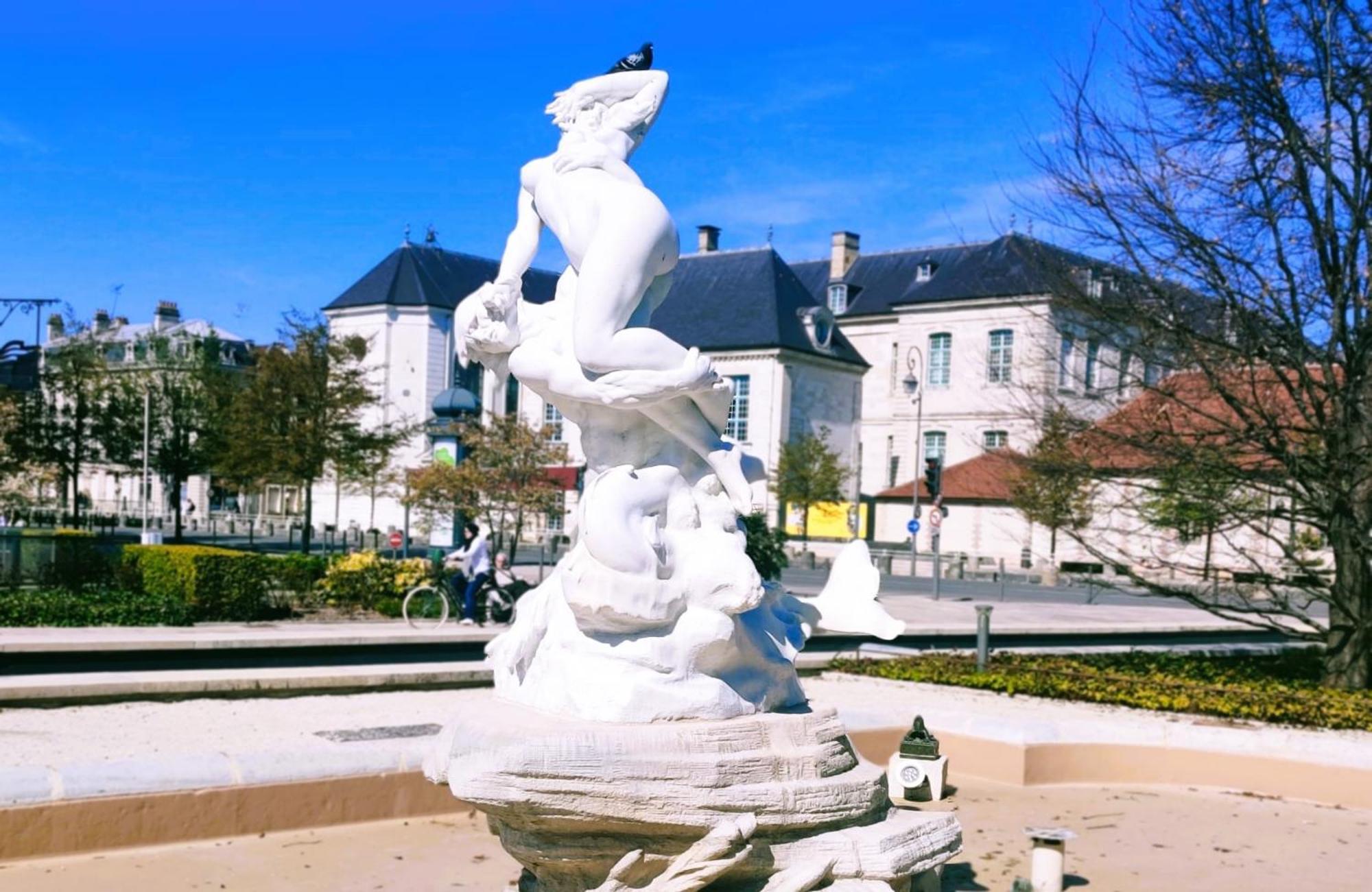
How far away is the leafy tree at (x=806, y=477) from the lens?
44.4 metres

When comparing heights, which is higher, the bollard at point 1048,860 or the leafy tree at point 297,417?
the leafy tree at point 297,417

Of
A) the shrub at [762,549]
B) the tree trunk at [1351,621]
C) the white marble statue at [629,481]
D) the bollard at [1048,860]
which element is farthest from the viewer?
the shrub at [762,549]

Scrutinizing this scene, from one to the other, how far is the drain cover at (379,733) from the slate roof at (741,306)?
1509 inches

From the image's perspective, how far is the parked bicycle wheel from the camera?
55.0 ft

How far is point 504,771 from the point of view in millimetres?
4891

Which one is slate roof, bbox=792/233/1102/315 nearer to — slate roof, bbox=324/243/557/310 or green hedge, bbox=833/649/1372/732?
slate roof, bbox=324/243/557/310

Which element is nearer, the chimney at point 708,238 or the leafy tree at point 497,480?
the leafy tree at point 497,480

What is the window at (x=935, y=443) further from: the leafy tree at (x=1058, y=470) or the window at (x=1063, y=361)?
the leafy tree at (x=1058, y=470)

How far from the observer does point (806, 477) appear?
1743 inches

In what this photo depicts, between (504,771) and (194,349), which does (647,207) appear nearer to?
(504,771)

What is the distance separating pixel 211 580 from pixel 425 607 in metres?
2.84

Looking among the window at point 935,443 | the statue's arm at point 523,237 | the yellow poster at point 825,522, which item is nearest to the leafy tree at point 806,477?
the yellow poster at point 825,522

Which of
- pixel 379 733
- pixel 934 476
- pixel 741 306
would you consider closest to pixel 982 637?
pixel 379 733

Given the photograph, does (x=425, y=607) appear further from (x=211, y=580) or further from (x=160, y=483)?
(x=160, y=483)
